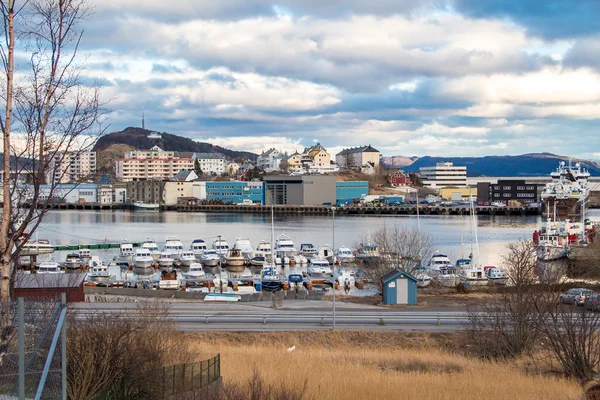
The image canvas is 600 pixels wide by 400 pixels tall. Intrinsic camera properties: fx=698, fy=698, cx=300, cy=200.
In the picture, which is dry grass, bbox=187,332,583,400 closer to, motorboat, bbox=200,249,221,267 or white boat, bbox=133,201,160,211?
motorboat, bbox=200,249,221,267

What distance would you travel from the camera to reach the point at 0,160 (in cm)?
650

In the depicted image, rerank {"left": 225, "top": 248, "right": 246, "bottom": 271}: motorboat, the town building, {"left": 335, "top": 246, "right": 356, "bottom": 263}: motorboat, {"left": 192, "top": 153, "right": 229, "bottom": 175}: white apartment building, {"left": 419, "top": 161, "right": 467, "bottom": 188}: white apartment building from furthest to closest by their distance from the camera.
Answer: {"left": 192, "top": 153, "right": 229, "bottom": 175}: white apartment building
{"left": 419, "top": 161, "right": 467, "bottom": 188}: white apartment building
the town building
{"left": 335, "top": 246, "right": 356, "bottom": 263}: motorboat
{"left": 225, "top": 248, "right": 246, "bottom": 271}: motorboat

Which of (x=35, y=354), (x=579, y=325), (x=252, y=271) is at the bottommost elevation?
(x=252, y=271)

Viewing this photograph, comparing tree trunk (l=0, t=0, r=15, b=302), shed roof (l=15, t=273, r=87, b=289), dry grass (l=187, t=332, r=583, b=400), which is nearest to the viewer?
tree trunk (l=0, t=0, r=15, b=302)

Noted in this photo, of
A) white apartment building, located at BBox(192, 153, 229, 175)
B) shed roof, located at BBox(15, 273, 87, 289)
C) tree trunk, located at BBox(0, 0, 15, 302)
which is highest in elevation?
white apartment building, located at BBox(192, 153, 229, 175)

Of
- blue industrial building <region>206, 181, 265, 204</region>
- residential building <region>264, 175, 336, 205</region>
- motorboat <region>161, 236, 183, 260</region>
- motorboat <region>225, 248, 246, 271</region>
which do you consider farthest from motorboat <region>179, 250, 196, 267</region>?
blue industrial building <region>206, 181, 265, 204</region>

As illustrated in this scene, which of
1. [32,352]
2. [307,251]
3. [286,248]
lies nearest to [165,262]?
[286,248]

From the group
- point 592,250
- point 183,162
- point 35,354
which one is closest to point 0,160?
point 35,354

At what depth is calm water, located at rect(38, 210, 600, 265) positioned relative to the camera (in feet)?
169

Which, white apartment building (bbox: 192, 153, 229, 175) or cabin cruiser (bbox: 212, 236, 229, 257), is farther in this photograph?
white apartment building (bbox: 192, 153, 229, 175)

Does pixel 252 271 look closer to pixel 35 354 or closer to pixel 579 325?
pixel 579 325

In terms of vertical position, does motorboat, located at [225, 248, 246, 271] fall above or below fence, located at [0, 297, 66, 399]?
below

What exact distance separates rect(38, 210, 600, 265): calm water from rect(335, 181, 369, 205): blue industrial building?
70.4 ft

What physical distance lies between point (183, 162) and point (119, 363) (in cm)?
12146
